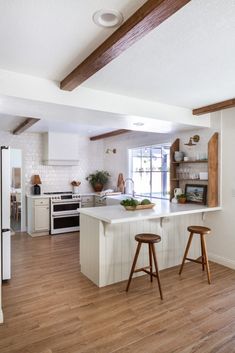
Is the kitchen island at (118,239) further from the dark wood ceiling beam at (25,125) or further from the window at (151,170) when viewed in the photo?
the dark wood ceiling beam at (25,125)

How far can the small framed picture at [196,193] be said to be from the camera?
3982 mm

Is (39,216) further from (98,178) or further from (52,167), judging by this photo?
(98,178)

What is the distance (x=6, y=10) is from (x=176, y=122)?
262 cm

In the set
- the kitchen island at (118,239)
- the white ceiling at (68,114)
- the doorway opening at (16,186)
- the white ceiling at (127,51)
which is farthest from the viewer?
→ the doorway opening at (16,186)

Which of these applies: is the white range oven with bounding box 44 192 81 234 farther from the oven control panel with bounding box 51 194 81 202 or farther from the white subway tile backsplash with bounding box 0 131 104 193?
the white subway tile backsplash with bounding box 0 131 104 193

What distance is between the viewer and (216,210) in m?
3.89

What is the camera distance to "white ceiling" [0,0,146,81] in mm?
1431

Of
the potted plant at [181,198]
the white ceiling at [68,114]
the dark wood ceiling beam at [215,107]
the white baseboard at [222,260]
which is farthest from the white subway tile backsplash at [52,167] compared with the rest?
the white baseboard at [222,260]

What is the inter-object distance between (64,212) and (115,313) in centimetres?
340

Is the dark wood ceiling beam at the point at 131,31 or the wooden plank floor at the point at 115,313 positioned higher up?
the dark wood ceiling beam at the point at 131,31

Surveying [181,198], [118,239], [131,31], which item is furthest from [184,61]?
[181,198]

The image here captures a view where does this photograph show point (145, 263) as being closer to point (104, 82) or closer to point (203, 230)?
point (203, 230)

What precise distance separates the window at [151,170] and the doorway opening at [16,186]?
269 centimetres

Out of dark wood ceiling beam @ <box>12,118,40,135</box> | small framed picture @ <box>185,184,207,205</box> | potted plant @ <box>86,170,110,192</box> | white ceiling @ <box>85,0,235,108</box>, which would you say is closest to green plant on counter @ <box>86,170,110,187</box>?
potted plant @ <box>86,170,110,192</box>
